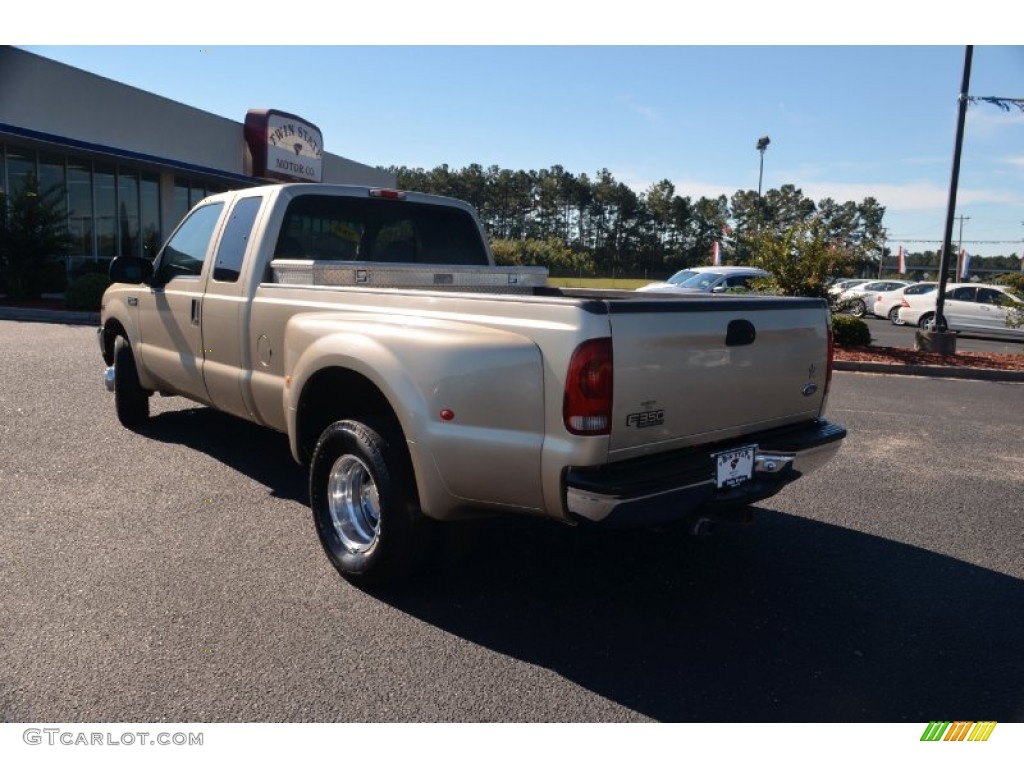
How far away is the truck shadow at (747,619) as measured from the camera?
9.73 ft

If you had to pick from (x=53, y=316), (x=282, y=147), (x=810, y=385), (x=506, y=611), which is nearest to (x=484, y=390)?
(x=506, y=611)

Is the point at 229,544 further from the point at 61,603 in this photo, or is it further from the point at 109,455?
the point at 109,455

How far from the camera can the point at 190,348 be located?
18.0ft

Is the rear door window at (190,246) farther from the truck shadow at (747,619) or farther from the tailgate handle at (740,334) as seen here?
the tailgate handle at (740,334)

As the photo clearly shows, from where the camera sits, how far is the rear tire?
21.6 ft

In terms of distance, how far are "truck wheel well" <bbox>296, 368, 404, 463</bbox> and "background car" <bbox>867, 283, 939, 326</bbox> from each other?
73.0 feet

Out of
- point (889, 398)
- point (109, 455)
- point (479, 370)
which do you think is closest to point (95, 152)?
point (109, 455)

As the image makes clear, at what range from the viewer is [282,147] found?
28.4 m

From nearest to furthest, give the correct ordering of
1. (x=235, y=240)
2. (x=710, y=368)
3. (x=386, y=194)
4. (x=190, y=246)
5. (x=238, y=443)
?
(x=710, y=368) < (x=235, y=240) < (x=386, y=194) < (x=190, y=246) < (x=238, y=443)

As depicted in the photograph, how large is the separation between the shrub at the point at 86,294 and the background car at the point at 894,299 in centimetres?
2124

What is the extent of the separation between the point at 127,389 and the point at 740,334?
17.3 ft

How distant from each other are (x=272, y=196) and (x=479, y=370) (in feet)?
8.14

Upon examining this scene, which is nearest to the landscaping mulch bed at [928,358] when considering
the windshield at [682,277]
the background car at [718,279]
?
the background car at [718,279]
